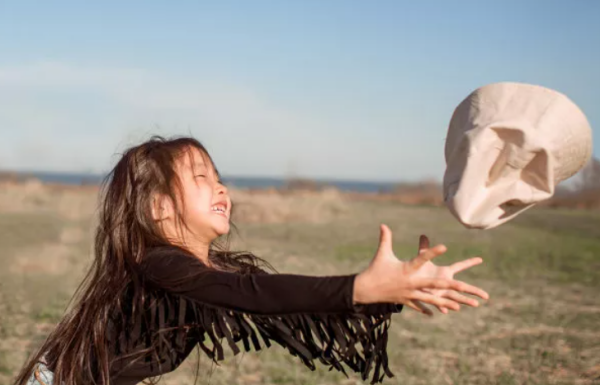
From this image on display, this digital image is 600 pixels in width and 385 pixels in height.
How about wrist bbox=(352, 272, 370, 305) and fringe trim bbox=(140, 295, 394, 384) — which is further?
fringe trim bbox=(140, 295, 394, 384)

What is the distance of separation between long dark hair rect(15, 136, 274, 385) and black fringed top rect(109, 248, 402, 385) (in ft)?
0.27

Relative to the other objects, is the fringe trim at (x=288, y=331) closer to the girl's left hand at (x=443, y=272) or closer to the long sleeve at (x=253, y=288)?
the long sleeve at (x=253, y=288)

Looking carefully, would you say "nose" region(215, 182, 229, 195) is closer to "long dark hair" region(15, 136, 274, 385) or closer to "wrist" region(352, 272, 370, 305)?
"long dark hair" region(15, 136, 274, 385)

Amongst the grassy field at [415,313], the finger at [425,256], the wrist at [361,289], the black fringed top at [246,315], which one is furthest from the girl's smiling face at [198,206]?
the grassy field at [415,313]

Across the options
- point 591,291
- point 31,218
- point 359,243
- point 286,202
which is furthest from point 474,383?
point 286,202

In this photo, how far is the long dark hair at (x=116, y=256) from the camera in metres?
2.28

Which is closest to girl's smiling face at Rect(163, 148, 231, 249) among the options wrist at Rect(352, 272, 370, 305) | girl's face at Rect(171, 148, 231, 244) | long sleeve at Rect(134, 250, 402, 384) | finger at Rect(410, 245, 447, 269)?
girl's face at Rect(171, 148, 231, 244)

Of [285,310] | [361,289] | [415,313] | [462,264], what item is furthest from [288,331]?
[415,313]

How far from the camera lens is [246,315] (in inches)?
77.0

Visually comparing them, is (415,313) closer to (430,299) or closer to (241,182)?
(430,299)

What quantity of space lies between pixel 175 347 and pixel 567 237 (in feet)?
46.1

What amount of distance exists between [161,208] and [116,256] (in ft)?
0.70

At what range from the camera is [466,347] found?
600cm

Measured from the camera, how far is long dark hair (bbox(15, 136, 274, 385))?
228 cm
